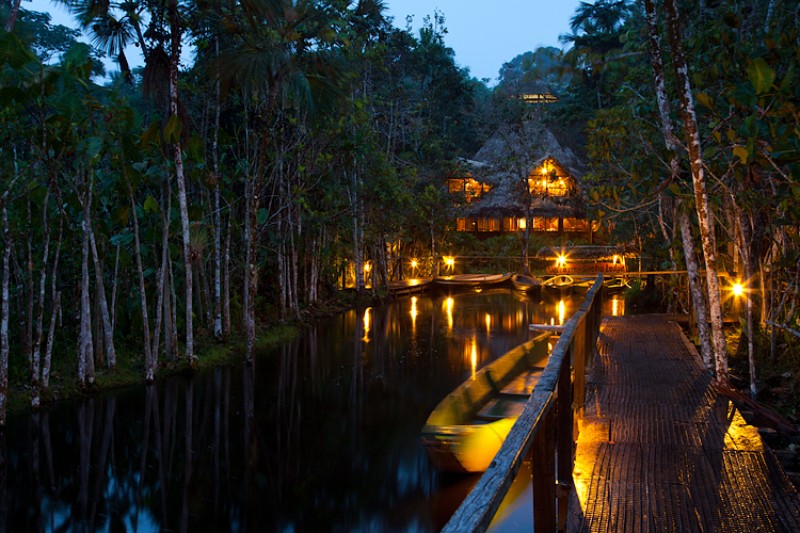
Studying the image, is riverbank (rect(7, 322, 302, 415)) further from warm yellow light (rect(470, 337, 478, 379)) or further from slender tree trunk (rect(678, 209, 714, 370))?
slender tree trunk (rect(678, 209, 714, 370))

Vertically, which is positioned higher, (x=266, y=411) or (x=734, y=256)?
(x=734, y=256)

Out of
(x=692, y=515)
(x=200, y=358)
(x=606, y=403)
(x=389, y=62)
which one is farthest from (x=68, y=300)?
(x=389, y=62)

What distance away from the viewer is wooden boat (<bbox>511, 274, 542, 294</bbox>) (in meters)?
28.3

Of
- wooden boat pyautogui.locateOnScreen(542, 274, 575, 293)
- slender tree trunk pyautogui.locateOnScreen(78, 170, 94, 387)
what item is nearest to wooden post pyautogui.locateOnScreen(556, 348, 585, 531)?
slender tree trunk pyautogui.locateOnScreen(78, 170, 94, 387)

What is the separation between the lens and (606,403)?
7094mm

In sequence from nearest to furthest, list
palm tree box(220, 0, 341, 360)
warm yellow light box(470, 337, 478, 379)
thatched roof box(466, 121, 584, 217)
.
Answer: palm tree box(220, 0, 341, 360)
warm yellow light box(470, 337, 478, 379)
thatched roof box(466, 121, 584, 217)

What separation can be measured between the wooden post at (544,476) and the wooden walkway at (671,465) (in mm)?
365

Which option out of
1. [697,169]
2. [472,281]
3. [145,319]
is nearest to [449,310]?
[472,281]

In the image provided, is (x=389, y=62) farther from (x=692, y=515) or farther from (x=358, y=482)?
(x=692, y=515)

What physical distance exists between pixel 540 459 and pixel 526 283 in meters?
25.6

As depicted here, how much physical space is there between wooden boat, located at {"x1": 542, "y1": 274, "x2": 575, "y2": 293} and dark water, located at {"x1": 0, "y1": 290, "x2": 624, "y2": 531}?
44.8ft

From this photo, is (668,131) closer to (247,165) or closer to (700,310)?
(700,310)

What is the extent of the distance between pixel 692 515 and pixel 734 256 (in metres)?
8.53

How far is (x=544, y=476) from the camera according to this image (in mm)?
3648
